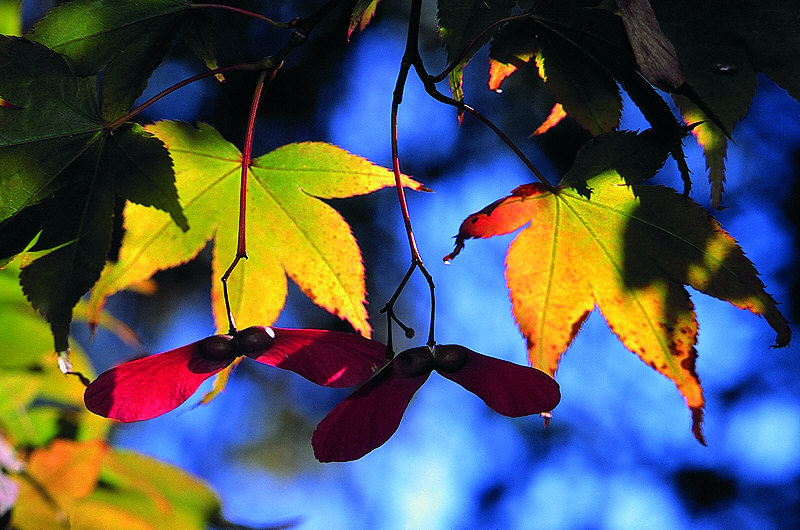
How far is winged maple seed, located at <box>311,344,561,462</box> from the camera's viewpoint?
312 millimetres

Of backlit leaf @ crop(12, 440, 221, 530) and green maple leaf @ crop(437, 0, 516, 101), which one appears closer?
green maple leaf @ crop(437, 0, 516, 101)

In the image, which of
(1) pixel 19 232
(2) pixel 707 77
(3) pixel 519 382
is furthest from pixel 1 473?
(2) pixel 707 77

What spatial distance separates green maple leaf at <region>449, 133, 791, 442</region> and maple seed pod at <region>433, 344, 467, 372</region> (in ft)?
0.19

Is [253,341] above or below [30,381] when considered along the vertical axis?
above

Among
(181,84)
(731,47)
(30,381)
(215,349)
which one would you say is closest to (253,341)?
(215,349)

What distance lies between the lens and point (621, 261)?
15.7 inches

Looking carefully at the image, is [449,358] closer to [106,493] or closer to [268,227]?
[268,227]

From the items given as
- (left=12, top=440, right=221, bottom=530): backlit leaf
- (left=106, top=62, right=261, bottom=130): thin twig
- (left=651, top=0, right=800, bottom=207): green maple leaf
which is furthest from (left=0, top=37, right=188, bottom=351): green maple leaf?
(left=12, top=440, right=221, bottom=530): backlit leaf

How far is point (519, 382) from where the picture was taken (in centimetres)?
32

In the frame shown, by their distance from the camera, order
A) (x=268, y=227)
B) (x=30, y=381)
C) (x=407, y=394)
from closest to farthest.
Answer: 1. (x=407, y=394)
2. (x=268, y=227)
3. (x=30, y=381)

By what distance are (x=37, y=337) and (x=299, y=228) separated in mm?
529

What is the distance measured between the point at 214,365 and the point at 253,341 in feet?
0.07

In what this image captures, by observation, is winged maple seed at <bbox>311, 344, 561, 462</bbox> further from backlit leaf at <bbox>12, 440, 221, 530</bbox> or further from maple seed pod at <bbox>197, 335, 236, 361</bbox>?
backlit leaf at <bbox>12, 440, 221, 530</bbox>

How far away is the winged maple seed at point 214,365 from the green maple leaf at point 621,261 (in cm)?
9
